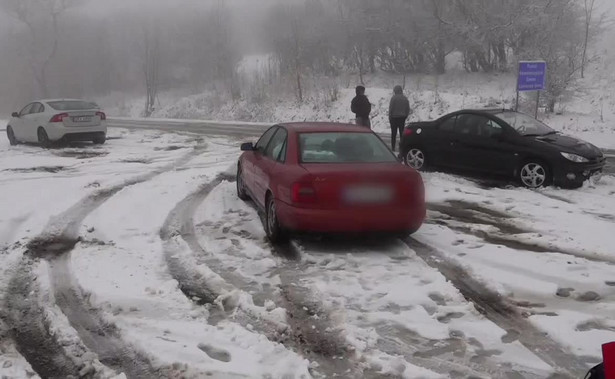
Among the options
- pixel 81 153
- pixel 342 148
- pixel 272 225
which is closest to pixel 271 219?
pixel 272 225

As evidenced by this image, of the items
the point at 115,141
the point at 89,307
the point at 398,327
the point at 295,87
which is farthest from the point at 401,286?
the point at 295,87

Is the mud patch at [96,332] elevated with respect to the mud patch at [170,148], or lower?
elevated

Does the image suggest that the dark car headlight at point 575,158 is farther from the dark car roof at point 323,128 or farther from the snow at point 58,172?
the snow at point 58,172

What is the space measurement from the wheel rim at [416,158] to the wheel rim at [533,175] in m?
2.22

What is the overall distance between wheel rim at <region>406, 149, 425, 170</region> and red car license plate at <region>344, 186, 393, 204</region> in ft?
18.2

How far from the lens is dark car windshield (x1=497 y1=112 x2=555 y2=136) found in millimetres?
9602

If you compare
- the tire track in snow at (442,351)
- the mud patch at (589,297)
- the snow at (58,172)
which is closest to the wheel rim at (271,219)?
the tire track in snow at (442,351)

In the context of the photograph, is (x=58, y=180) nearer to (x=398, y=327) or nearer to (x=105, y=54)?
(x=398, y=327)

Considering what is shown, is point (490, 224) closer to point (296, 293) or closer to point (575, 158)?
point (575, 158)

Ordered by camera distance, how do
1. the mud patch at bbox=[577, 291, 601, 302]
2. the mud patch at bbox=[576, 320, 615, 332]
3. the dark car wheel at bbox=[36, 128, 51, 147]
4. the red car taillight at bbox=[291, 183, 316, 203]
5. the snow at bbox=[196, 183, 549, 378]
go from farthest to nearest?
the dark car wheel at bbox=[36, 128, 51, 147], the red car taillight at bbox=[291, 183, 316, 203], the mud patch at bbox=[577, 291, 601, 302], the mud patch at bbox=[576, 320, 615, 332], the snow at bbox=[196, 183, 549, 378]

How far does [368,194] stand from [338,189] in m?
0.33

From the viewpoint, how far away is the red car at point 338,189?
18.2ft

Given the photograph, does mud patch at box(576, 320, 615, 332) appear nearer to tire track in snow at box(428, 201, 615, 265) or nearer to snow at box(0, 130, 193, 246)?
tire track in snow at box(428, 201, 615, 265)

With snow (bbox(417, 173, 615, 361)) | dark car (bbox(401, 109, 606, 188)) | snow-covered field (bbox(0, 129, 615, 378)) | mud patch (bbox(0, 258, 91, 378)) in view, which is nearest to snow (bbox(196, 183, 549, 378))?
snow-covered field (bbox(0, 129, 615, 378))
